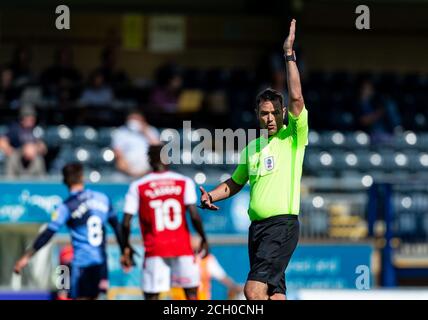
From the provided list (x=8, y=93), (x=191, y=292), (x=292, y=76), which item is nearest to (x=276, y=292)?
(x=292, y=76)

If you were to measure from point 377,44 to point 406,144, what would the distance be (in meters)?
4.43

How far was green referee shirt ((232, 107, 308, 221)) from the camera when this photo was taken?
9.59 m

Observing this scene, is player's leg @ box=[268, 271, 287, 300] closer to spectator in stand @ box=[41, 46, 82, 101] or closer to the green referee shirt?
the green referee shirt

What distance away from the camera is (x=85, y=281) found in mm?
12703

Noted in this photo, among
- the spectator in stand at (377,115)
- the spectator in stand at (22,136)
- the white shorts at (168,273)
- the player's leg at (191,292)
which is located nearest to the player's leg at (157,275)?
the white shorts at (168,273)

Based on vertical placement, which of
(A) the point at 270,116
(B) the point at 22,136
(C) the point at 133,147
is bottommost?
(A) the point at 270,116

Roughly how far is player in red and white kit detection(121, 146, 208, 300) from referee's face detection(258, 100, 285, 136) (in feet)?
9.49

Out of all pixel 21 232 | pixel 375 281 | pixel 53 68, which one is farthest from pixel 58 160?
pixel 375 281

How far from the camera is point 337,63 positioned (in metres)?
24.6

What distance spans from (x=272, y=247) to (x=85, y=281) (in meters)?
3.70

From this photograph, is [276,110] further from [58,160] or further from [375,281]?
[58,160]

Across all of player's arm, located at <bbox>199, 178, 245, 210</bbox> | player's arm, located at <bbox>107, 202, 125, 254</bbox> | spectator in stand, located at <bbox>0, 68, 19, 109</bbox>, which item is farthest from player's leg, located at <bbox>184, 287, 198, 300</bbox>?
spectator in stand, located at <bbox>0, 68, 19, 109</bbox>

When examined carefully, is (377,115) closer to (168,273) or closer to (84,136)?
(84,136)

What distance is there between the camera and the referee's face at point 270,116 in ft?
31.0
